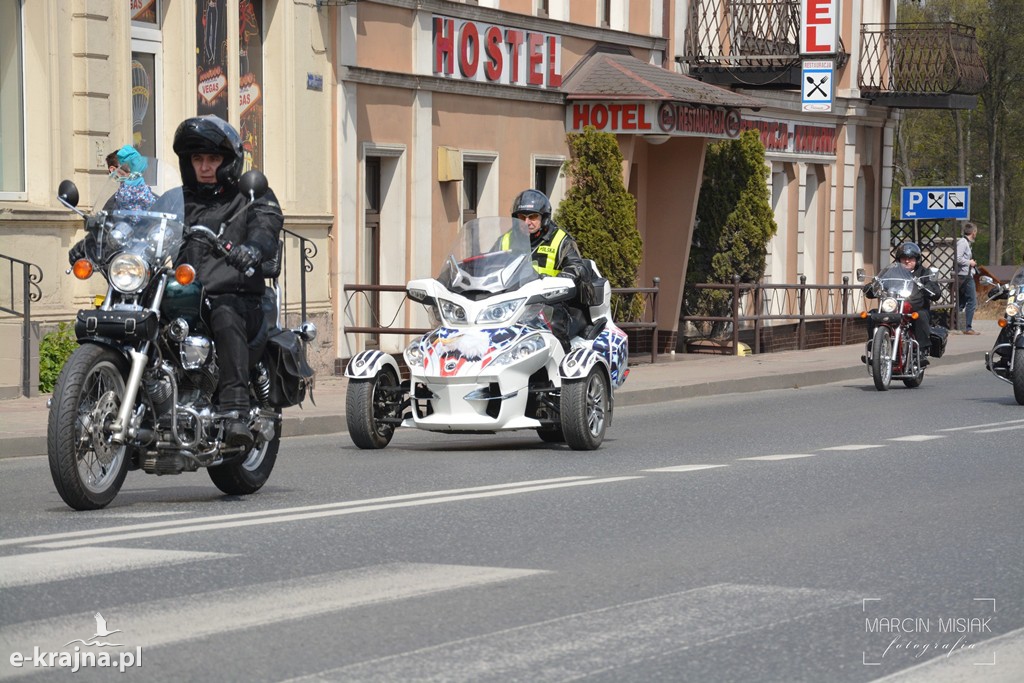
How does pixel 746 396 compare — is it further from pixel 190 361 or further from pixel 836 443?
pixel 190 361

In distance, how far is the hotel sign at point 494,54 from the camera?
2269 centimetres

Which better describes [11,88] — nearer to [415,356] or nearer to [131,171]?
[131,171]

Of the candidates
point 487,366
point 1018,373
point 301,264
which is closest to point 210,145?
point 487,366

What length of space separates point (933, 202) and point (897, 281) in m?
12.7

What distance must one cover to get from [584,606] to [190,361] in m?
2.96

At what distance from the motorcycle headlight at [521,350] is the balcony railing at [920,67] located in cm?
2268

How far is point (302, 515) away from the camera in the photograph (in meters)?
8.98

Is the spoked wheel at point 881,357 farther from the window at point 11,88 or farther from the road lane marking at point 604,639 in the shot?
the road lane marking at point 604,639

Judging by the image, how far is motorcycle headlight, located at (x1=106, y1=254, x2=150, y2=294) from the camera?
868cm

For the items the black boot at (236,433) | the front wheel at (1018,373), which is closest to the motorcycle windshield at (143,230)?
the black boot at (236,433)

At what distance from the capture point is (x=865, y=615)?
6836 millimetres

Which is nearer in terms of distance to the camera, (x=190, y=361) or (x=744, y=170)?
(x=190, y=361)

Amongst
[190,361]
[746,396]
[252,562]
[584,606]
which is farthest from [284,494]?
[746,396]

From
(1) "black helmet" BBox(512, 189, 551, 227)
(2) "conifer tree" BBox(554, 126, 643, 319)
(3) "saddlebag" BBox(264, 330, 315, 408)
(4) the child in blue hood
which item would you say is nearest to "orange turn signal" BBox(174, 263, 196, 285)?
(3) "saddlebag" BBox(264, 330, 315, 408)
